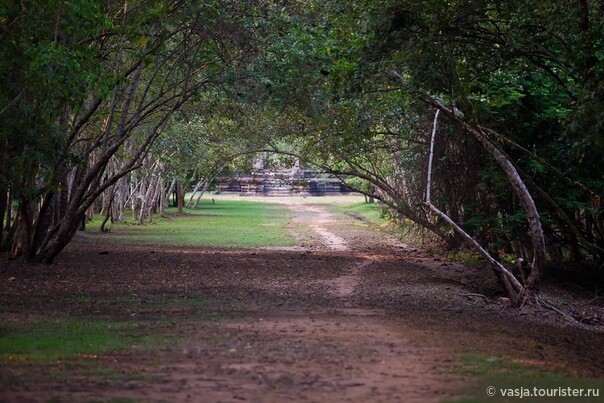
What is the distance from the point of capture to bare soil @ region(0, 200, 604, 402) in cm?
801

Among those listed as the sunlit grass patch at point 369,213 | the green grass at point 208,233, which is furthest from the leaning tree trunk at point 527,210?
the sunlit grass patch at point 369,213

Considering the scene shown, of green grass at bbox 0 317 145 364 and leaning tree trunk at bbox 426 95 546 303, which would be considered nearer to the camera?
green grass at bbox 0 317 145 364

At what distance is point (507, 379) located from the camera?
8750mm

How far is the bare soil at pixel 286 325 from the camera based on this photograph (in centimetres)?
801

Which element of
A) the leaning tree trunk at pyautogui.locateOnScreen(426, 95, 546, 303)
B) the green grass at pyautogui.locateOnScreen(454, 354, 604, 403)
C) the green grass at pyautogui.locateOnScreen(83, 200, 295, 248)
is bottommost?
the green grass at pyautogui.locateOnScreen(454, 354, 604, 403)

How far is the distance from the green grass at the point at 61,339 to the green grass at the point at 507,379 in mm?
3840

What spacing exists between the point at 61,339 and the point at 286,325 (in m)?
3.01

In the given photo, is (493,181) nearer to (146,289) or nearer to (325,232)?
(146,289)

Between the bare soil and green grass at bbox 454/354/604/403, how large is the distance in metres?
0.18

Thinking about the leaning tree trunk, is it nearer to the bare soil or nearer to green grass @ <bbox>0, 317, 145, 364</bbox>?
the bare soil

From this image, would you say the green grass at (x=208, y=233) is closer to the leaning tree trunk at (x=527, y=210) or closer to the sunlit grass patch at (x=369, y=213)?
the sunlit grass patch at (x=369, y=213)

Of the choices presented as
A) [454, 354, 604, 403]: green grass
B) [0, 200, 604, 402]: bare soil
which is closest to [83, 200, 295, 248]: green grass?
[0, 200, 604, 402]: bare soil

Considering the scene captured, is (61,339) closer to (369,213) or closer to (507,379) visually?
(507,379)

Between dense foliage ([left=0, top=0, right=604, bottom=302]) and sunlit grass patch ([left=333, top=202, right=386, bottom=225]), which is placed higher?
dense foliage ([left=0, top=0, right=604, bottom=302])
